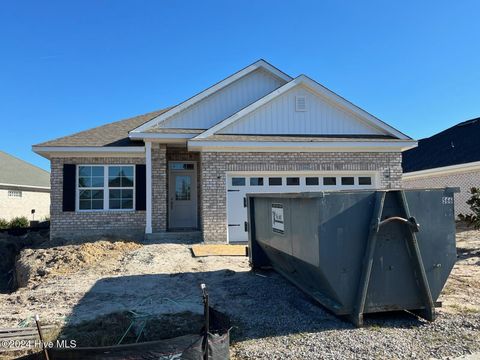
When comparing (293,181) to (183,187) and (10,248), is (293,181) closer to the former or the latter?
(183,187)

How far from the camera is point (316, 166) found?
41.9ft

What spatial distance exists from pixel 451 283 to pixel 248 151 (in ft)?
23.0

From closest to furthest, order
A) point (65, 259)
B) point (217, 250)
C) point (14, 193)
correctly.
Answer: point (65, 259) → point (217, 250) → point (14, 193)

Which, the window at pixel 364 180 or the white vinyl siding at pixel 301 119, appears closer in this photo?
the white vinyl siding at pixel 301 119

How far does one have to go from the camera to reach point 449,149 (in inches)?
875

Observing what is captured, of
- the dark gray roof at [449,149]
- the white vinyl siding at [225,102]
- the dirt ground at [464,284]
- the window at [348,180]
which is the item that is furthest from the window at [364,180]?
the dark gray roof at [449,149]

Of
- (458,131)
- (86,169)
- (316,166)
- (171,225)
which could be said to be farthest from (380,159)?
(458,131)

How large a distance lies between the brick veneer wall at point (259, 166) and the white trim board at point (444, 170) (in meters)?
7.55

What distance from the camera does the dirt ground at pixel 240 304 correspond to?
438 centimetres

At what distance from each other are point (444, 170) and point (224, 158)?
1365cm

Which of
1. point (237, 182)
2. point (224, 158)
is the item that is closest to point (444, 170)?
point (237, 182)

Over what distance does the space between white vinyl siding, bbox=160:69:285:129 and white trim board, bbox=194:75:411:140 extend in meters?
1.59

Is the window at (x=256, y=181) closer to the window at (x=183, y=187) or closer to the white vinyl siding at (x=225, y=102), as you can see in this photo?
the white vinyl siding at (x=225, y=102)

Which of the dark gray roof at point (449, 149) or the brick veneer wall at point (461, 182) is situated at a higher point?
the dark gray roof at point (449, 149)
